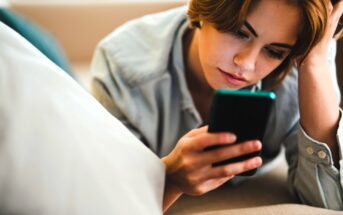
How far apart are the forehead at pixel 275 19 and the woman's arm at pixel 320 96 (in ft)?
0.30

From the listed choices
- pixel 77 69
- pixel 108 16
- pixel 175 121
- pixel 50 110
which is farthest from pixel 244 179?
pixel 108 16

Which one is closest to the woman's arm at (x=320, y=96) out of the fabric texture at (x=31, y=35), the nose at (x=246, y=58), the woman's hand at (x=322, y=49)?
the woman's hand at (x=322, y=49)

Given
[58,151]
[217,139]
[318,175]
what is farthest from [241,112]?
[318,175]

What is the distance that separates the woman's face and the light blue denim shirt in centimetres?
11

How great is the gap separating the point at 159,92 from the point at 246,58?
22 centimetres

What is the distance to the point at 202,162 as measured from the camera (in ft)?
1.71

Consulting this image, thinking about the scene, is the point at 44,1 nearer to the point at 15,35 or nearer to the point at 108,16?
the point at 108,16

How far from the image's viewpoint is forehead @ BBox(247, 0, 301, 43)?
659mm

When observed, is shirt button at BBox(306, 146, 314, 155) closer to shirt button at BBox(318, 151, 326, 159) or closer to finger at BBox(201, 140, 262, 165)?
shirt button at BBox(318, 151, 326, 159)

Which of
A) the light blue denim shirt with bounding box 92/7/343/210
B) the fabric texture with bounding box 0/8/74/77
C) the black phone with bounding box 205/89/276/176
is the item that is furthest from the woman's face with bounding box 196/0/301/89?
the fabric texture with bounding box 0/8/74/77

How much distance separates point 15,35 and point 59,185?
192 millimetres

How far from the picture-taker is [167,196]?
60 centimetres

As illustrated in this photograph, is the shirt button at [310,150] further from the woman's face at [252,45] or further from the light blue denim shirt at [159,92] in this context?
the woman's face at [252,45]

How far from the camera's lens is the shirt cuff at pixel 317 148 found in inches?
28.4
